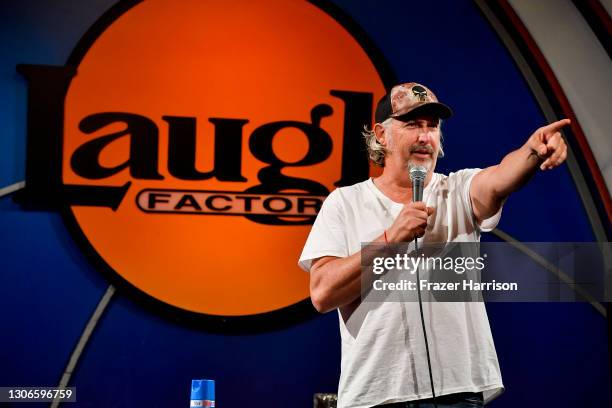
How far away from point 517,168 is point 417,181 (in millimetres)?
229

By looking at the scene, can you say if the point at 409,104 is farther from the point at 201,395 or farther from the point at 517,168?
the point at 201,395

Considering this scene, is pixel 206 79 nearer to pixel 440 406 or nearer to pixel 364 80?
pixel 364 80

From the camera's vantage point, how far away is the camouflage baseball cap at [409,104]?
7.13 feet

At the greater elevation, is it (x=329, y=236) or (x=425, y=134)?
(x=425, y=134)

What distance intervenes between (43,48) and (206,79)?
610mm

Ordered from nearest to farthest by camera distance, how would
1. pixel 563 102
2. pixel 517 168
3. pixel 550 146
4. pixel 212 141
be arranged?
pixel 550 146, pixel 517 168, pixel 212 141, pixel 563 102

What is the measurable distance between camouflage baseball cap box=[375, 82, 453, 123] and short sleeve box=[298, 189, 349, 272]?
0.32 metres

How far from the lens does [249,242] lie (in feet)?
10.1

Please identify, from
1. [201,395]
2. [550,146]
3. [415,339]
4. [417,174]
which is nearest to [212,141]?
[201,395]

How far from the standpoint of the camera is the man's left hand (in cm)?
172

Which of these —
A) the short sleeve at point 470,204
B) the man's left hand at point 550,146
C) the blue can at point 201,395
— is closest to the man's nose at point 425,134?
the short sleeve at point 470,204

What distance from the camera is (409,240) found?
183cm

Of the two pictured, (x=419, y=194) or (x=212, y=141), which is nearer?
(x=419, y=194)

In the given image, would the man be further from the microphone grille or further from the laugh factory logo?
the laugh factory logo
